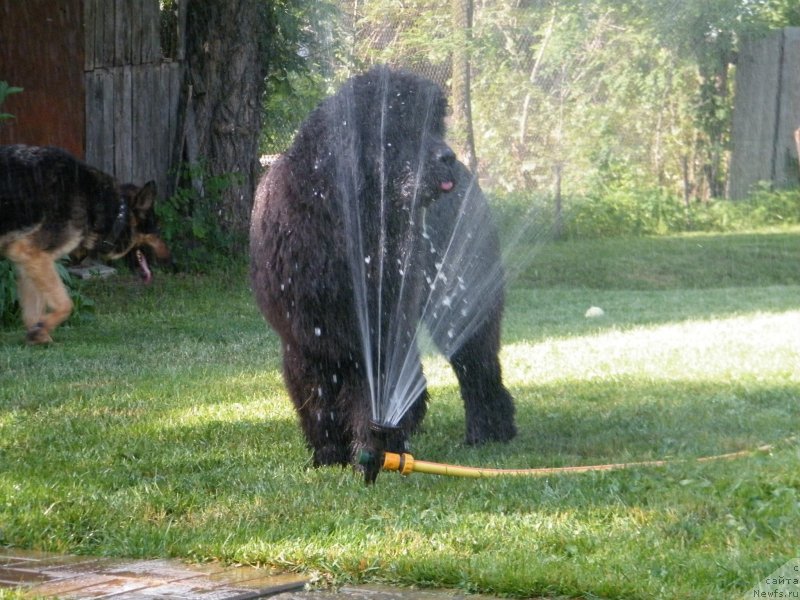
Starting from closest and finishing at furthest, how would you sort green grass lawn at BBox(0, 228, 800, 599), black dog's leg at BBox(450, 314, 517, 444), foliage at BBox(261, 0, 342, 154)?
green grass lawn at BBox(0, 228, 800, 599), black dog's leg at BBox(450, 314, 517, 444), foliage at BBox(261, 0, 342, 154)

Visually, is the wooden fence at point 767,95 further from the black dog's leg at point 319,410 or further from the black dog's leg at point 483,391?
the black dog's leg at point 319,410

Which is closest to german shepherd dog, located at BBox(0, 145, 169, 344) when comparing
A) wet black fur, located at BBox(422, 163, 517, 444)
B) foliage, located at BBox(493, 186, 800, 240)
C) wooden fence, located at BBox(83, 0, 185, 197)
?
wet black fur, located at BBox(422, 163, 517, 444)

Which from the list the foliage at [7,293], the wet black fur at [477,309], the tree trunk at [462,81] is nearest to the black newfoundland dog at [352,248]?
the wet black fur at [477,309]

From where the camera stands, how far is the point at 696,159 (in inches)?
696

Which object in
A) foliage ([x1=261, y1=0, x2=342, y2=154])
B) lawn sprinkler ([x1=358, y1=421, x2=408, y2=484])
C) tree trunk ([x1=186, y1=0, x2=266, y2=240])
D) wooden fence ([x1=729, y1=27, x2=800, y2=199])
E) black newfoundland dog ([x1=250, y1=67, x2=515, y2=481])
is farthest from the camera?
wooden fence ([x1=729, y1=27, x2=800, y2=199])

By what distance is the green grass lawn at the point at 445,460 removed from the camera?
3504 millimetres

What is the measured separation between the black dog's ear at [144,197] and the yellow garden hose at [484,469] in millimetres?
4803

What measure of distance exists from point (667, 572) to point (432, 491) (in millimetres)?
1306

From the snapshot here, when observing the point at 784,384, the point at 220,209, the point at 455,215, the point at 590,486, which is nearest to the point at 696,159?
the point at 220,209

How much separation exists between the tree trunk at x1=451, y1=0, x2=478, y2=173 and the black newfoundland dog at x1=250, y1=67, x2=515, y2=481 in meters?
7.89

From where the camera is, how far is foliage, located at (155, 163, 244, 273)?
12.7 m

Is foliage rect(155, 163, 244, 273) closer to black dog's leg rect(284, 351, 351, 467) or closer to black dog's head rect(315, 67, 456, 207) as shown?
black dog's leg rect(284, 351, 351, 467)

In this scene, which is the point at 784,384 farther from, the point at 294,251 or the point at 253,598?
the point at 253,598

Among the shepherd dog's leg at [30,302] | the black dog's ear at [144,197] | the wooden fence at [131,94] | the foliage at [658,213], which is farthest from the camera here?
the foliage at [658,213]
